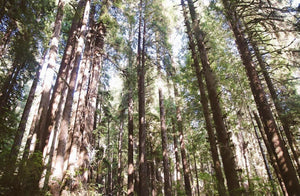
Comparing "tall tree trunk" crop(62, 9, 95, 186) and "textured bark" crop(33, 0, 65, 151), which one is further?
"textured bark" crop(33, 0, 65, 151)

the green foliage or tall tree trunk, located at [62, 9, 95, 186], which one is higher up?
tall tree trunk, located at [62, 9, 95, 186]

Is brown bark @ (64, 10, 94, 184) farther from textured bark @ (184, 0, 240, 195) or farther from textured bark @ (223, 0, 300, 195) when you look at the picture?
textured bark @ (223, 0, 300, 195)

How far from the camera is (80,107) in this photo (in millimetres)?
8969

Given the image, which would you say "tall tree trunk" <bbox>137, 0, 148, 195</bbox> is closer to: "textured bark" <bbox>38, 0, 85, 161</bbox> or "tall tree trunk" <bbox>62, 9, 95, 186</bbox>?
"tall tree trunk" <bbox>62, 9, 95, 186</bbox>

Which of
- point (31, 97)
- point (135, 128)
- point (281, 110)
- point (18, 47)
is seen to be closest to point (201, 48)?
point (281, 110)

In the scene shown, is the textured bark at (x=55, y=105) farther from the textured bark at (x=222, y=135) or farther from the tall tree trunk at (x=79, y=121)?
the textured bark at (x=222, y=135)

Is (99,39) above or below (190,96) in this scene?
above

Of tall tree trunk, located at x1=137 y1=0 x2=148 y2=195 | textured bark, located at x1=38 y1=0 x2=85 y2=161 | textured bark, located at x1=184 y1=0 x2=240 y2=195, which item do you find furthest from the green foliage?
tall tree trunk, located at x1=137 y1=0 x2=148 y2=195

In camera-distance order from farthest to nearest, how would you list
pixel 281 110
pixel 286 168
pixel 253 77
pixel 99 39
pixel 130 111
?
pixel 130 111
pixel 99 39
pixel 281 110
pixel 253 77
pixel 286 168

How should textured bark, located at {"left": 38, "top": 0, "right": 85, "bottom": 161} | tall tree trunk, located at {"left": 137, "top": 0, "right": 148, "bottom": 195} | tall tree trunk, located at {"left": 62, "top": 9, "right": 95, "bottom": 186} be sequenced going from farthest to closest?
1. tall tree trunk, located at {"left": 137, "top": 0, "right": 148, "bottom": 195}
2. textured bark, located at {"left": 38, "top": 0, "right": 85, "bottom": 161}
3. tall tree trunk, located at {"left": 62, "top": 9, "right": 95, "bottom": 186}

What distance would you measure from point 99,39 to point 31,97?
7015 millimetres

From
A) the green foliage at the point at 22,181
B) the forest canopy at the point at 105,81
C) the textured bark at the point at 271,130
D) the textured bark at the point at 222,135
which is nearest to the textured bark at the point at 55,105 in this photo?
the forest canopy at the point at 105,81

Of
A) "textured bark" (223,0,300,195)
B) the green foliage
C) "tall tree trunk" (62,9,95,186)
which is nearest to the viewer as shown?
the green foliage

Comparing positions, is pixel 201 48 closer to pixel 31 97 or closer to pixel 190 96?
pixel 190 96
